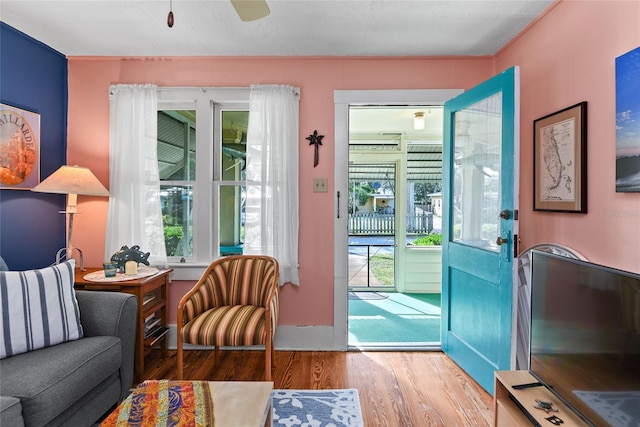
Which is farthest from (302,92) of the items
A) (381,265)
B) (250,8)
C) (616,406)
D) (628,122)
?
(381,265)

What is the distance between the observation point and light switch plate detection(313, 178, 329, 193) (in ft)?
9.55

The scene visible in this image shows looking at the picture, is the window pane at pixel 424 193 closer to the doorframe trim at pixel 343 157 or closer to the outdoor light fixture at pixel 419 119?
the outdoor light fixture at pixel 419 119

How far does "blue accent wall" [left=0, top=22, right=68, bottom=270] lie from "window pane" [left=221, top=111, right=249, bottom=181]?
1.36 meters

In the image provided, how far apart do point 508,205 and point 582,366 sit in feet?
3.46

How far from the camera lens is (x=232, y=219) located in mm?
3100

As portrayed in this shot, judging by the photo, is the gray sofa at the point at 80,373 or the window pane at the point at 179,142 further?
the window pane at the point at 179,142

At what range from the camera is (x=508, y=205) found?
2.08 metres

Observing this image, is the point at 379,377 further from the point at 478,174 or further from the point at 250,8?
the point at 250,8

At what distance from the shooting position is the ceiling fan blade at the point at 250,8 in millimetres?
1353

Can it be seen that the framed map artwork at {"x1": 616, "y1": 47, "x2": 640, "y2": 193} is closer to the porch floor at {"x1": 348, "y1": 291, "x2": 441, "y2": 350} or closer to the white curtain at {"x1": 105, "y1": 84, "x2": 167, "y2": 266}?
the porch floor at {"x1": 348, "y1": 291, "x2": 441, "y2": 350}

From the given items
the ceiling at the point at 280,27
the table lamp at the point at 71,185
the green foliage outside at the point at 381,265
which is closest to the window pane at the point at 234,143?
the ceiling at the point at 280,27

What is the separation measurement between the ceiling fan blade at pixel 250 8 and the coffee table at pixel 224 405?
64.7 inches

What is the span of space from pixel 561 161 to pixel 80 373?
2.81 meters

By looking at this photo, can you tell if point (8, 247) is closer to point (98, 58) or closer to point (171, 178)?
point (171, 178)
